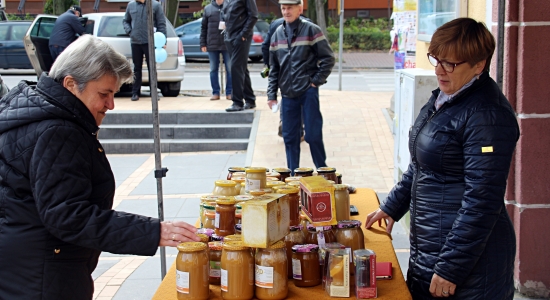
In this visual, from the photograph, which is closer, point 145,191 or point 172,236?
point 172,236

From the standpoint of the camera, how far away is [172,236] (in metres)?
2.50

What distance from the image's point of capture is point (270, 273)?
2572 millimetres

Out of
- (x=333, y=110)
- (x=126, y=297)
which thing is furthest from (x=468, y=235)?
(x=333, y=110)

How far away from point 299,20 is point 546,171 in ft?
10.8

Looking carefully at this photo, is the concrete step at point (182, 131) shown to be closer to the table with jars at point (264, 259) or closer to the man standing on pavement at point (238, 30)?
the man standing on pavement at point (238, 30)

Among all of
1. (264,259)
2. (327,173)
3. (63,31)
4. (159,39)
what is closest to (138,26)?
(159,39)

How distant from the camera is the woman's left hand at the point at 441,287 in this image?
262 cm

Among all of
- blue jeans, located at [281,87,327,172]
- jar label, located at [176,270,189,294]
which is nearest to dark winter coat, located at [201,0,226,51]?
blue jeans, located at [281,87,327,172]

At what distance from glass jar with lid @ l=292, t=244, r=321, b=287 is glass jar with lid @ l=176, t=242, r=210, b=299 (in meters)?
0.38

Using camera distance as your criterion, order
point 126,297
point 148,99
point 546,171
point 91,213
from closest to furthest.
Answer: point 91,213 < point 546,171 < point 126,297 < point 148,99

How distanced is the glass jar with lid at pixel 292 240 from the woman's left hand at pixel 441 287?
588 millimetres

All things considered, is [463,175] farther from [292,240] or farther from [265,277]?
[265,277]

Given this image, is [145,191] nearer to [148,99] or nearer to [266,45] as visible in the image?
[266,45]

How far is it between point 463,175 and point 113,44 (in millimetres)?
10523
